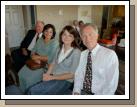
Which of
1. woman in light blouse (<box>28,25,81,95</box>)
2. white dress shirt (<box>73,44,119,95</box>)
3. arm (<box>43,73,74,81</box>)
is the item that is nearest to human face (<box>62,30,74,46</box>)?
woman in light blouse (<box>28,25,81,95</box>)

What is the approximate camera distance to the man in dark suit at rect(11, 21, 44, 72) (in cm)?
230

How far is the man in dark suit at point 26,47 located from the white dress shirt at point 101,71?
35 centimetres

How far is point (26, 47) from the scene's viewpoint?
231 centimetres

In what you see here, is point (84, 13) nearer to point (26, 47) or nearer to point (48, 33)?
point (48, 33)

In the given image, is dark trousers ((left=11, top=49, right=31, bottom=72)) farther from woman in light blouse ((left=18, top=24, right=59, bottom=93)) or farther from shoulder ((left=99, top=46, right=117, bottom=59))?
shoulder ((left=99, top=46, right=117, bottom=59))

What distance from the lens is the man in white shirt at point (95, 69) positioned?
230cm

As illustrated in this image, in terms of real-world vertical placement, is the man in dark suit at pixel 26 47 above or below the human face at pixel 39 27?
below

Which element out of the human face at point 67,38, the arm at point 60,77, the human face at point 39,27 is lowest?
the arm at point 60,77

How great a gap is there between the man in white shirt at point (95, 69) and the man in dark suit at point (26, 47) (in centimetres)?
32

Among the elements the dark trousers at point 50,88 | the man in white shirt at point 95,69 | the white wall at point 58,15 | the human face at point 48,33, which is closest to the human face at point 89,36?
the man in white shirt at point 95,69

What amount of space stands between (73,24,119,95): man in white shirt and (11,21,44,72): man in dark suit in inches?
12.5

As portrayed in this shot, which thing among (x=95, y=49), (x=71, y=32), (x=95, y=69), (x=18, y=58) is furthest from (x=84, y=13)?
(x=18, y=58)

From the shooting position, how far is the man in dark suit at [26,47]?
2301mm

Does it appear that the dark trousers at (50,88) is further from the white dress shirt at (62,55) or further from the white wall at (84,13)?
the white wall at (84,13)
